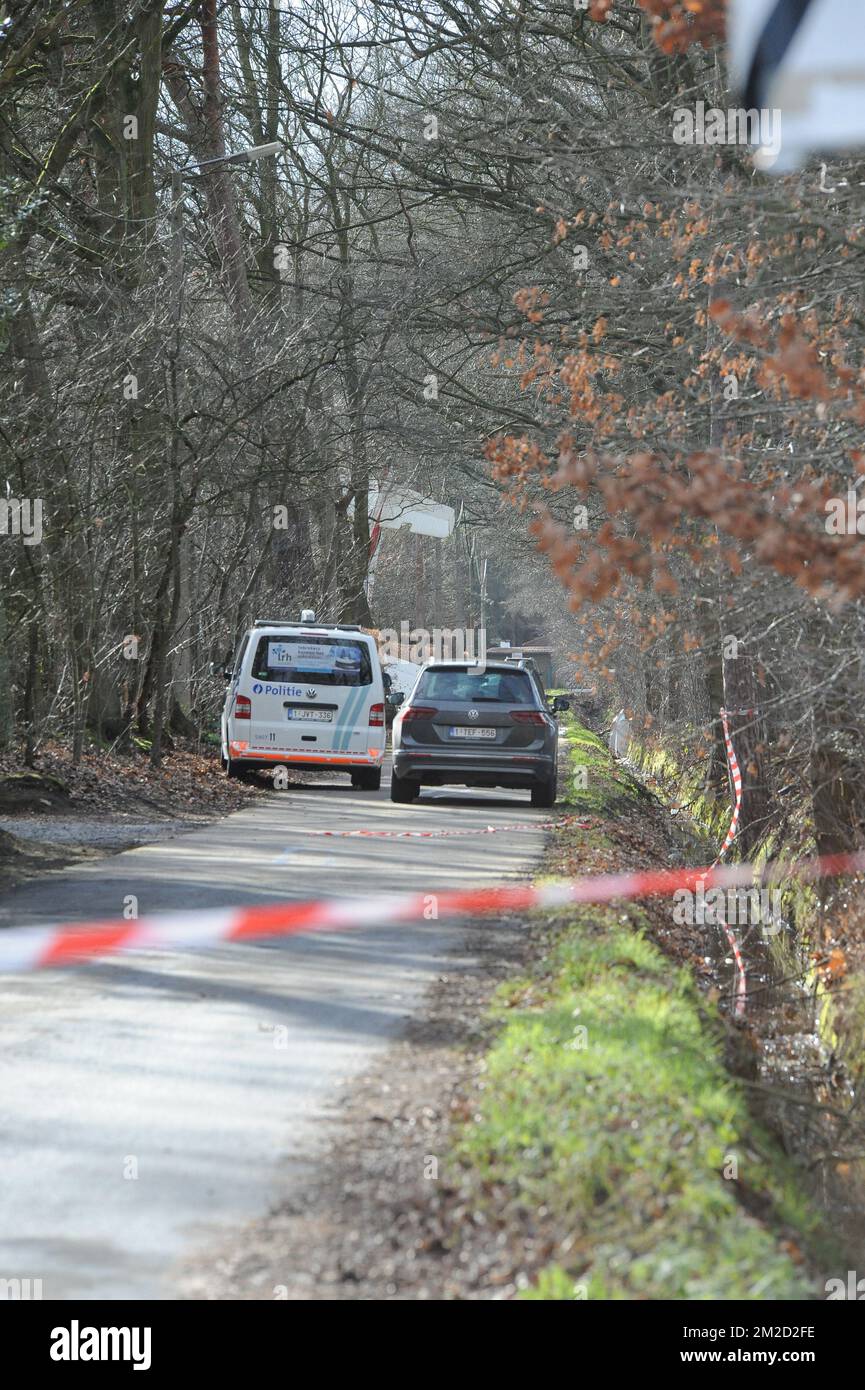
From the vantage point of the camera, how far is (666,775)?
35.7 metres

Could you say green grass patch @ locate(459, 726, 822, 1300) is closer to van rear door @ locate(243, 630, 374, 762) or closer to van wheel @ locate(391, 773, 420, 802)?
van wheel @ locate(391, 773, 420, 802)

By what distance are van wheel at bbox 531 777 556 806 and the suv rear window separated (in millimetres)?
974

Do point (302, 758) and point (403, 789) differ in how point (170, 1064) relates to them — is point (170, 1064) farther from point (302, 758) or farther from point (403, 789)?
point (302, 758)

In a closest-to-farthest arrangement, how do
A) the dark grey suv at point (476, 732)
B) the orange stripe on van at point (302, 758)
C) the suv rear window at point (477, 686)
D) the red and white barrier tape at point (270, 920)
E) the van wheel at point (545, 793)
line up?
the red and white barrier tape at point (270, 920) < the dark grey suv at point (476, 732) < the suv rear window at point (477, 686) < the van wheel at point (545, 793) < the orange stripe on van at point (302, 758)

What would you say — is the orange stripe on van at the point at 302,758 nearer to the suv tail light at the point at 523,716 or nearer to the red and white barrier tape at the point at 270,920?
the suv tail light at the point at 523,716

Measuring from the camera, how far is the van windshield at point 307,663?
953 inches

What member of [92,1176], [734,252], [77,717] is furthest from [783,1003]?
[77,717]

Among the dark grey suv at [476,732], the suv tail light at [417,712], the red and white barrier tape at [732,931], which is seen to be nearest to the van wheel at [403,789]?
the dark grey suv at [476,732]

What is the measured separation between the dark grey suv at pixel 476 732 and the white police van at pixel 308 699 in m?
1.59

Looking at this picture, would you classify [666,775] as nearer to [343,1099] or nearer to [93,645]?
[93,645]

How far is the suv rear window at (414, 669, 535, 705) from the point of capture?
2244 cm

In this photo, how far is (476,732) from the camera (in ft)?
72.6

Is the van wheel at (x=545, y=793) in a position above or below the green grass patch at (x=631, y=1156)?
above
